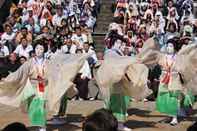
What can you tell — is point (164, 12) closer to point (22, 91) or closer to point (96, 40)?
point (96, 40)

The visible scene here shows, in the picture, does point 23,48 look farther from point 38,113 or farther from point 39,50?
point 38,113

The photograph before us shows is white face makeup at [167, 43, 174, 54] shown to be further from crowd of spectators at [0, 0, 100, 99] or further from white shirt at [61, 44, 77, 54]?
white shirt at [61, 44, 77, 54]

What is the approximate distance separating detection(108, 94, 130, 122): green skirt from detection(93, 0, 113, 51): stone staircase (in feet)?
25.8

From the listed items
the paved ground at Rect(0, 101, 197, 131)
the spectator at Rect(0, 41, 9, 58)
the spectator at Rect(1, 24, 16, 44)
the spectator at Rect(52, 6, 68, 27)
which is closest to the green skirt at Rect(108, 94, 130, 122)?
the paved ground at Rect(0, 101, 197, 131)

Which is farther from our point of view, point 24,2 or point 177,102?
point 24,2

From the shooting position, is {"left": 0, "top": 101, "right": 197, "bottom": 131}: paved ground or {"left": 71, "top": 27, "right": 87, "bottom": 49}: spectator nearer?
{"left": 0, "top": 101, "right": 197, "bottom": 131}: paved ground

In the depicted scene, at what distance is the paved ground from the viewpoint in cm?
1159

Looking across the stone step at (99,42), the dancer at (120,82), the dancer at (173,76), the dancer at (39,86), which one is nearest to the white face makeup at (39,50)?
the dancer at (39,86)

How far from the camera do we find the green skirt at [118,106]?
1122 centimetres

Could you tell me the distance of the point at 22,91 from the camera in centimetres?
1124

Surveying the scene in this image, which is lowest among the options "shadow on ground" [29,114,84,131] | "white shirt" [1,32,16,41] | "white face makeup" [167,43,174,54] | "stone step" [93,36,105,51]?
"shadow on ground" [29,114,84,131]

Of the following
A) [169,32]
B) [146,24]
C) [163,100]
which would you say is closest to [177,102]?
[163,100]

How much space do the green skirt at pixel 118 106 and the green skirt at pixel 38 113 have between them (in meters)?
1.23

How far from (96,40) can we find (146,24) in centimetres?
234
